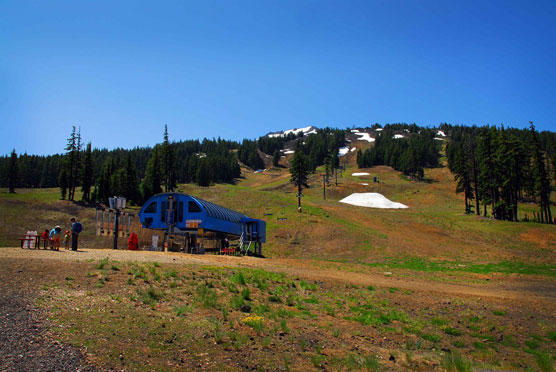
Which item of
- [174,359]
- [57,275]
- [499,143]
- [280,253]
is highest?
[499,143]

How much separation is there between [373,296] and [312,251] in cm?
2478

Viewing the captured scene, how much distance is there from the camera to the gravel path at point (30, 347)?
24.4ft

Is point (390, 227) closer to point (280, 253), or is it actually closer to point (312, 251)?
point (312, 251)

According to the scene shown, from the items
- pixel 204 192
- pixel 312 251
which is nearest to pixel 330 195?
pixel 204 192

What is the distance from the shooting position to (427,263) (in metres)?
37.9

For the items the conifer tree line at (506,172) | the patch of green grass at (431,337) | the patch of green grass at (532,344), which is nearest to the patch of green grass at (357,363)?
the patch of green grass at (431,337)

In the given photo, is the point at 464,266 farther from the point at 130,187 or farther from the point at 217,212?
the point at 130,187

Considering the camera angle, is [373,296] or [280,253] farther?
[280,253]

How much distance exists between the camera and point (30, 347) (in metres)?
8.05

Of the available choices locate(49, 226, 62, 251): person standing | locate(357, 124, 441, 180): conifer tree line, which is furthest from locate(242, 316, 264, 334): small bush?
locate(357, 124, 441, 180): conifer tree line

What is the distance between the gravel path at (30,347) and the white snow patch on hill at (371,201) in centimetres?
8702

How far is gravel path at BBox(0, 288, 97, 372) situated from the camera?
745 cm

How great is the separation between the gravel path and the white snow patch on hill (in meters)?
87.0

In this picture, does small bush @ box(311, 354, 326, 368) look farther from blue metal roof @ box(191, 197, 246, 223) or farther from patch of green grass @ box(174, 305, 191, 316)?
blue metal roof @ box(191, 197, 246, 223)
